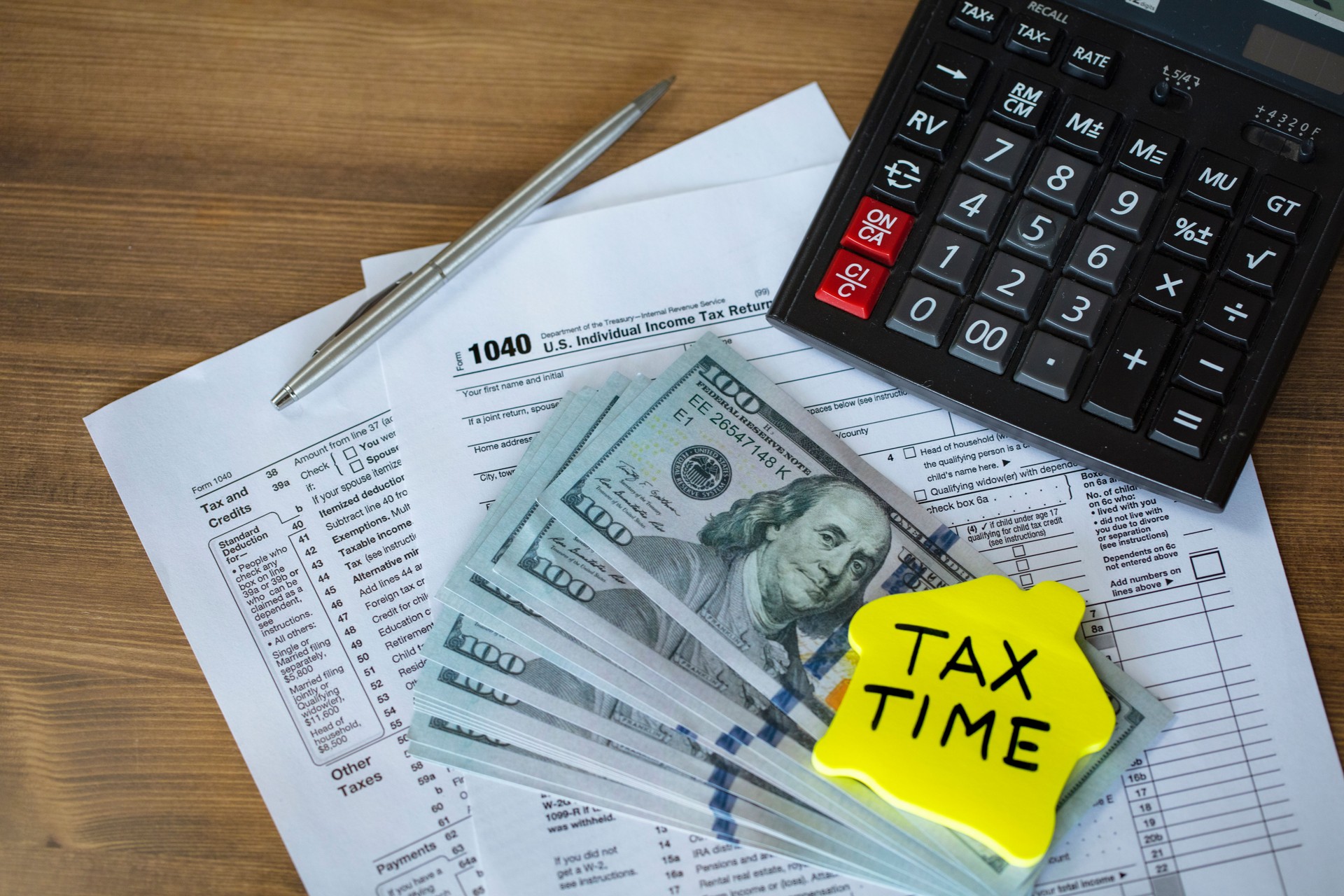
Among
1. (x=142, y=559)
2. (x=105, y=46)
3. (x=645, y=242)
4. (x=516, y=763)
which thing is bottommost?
(x=516, y=763)

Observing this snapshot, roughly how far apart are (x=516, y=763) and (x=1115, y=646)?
0.28m

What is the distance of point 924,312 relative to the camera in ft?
1.50

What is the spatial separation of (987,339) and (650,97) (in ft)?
0.72

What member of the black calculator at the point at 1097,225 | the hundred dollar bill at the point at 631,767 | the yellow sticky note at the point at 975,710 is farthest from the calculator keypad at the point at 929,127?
the hundred dollar bill at the point at 631,767

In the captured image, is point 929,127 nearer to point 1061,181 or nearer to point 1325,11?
point 1061,181

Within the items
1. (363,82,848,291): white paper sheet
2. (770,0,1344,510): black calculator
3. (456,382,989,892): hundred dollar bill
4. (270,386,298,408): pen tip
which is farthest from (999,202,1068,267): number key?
(270,386,298,408): pen tip

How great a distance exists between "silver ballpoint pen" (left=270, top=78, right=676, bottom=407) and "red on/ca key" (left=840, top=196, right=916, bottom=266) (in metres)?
0.14

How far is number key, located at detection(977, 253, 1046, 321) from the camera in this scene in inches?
17.8

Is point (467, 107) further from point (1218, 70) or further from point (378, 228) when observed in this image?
point (1218, 70)

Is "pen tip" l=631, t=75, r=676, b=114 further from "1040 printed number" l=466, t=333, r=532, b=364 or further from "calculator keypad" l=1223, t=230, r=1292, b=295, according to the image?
"calculator keypad" l=1223, t=230, r=1292, b=295

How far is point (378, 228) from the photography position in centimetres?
52

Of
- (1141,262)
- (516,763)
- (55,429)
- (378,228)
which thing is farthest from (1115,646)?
(55,429)

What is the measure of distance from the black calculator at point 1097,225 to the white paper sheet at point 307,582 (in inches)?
6.2

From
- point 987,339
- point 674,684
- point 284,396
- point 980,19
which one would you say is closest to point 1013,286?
point 987,339
